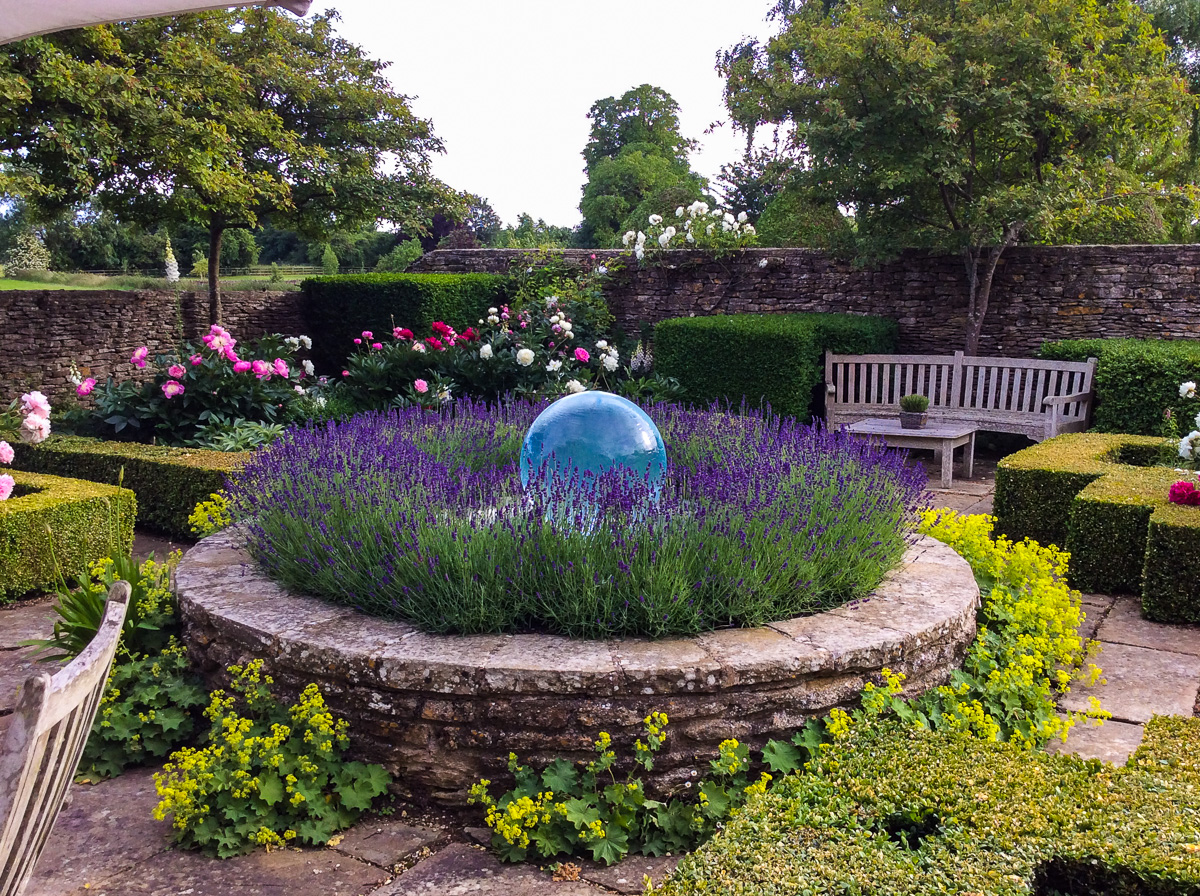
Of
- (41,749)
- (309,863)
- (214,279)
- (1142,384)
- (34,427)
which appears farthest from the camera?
(214,279)

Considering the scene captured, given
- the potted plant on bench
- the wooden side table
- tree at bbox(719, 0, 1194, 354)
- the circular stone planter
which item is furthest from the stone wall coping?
tree at bbox(719, 0, 1194, 354)

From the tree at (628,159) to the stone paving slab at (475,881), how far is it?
21228 millimetres

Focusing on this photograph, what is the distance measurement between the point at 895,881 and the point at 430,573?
181cm

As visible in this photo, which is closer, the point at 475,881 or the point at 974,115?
the point at 475,881

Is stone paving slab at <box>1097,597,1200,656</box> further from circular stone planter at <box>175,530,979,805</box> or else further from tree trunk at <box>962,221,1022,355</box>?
tree trunk at <box>962,221,1022,355</box>

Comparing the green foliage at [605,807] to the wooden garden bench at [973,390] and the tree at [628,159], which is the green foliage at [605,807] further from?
the tree at [628,159]

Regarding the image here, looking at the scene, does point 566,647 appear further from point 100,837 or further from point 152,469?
point 152,469

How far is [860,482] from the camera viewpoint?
13.6 ft

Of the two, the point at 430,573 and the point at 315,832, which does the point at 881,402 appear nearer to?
the point at 430,573

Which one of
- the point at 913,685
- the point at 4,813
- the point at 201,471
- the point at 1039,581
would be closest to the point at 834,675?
the point at 913,685

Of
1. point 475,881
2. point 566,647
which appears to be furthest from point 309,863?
point 566,647

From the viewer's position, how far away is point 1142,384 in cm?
804

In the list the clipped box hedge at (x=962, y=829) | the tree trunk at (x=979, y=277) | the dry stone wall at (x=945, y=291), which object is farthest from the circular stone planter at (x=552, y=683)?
the dry stone wall at (x=945, y=291)

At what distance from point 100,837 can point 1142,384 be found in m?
8.32
